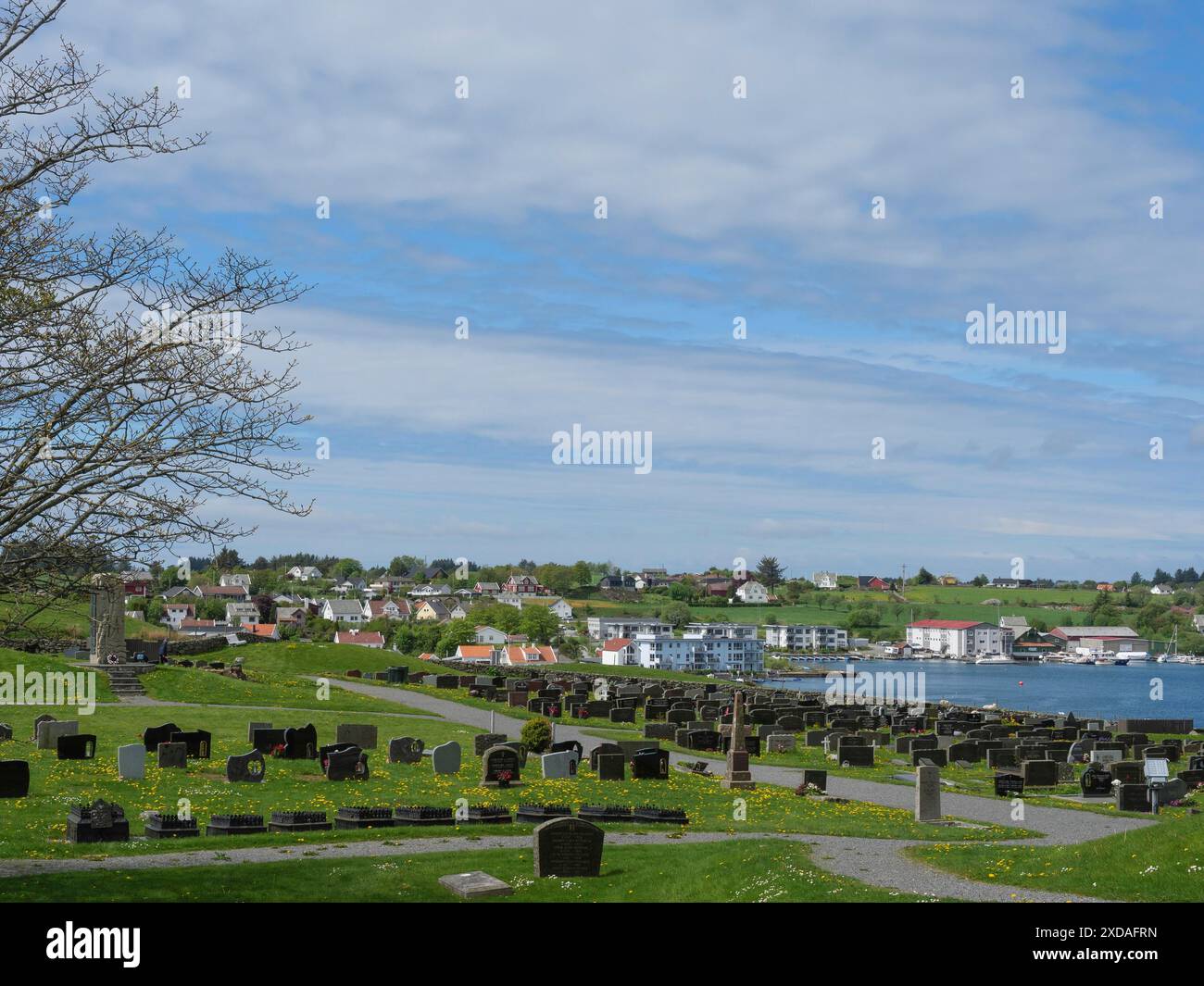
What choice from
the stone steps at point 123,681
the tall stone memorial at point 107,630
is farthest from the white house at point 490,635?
the stone steps at point 123,681

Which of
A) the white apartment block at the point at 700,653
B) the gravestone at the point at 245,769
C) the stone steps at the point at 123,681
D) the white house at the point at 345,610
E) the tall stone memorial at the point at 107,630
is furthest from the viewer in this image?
the white apartment block at the point at 700,653

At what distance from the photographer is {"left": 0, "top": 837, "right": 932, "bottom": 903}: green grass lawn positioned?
1430 centimetres

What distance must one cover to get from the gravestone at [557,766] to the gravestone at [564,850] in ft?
36.8

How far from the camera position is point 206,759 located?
1097 inches

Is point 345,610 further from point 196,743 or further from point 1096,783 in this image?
point 1096,783

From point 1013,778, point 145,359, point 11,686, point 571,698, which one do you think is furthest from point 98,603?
point 145,359

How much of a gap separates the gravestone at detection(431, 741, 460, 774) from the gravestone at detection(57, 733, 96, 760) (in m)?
7.85

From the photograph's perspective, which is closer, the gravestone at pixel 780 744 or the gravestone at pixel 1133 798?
the gravestone at pixel 1133 798

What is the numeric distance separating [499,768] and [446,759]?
2.69 metres

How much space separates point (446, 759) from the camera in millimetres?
28109

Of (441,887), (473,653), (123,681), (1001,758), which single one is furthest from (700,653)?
(441,887)

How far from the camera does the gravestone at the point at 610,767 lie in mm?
28438

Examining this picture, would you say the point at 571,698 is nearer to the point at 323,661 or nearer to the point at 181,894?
the point at 323,661

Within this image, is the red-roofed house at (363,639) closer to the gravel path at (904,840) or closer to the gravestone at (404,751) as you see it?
the gravel path at (904,840)
